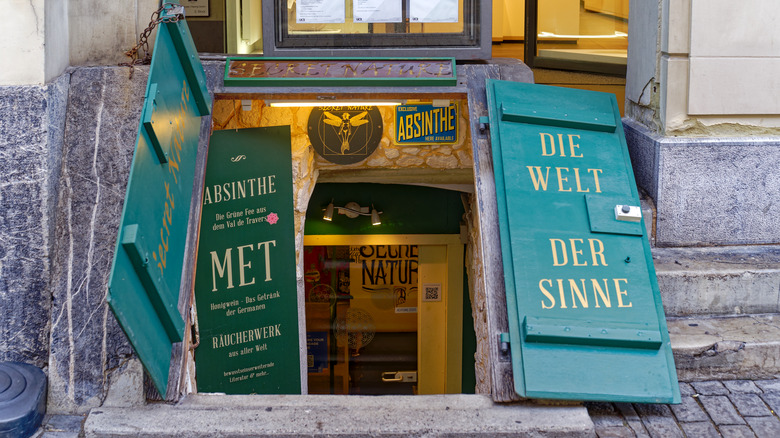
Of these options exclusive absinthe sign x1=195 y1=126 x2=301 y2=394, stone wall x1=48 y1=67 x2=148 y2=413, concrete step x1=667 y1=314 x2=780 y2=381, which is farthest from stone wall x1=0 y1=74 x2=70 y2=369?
concrete step x1=667 y1=314 x2=780 y2=381

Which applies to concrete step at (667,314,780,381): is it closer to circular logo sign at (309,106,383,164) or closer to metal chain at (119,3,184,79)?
circular logo sign at (309,106,383,164)

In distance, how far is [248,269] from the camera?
5.75m

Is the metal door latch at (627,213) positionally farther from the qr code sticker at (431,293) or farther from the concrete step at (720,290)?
the qr code sticker at (431,293)

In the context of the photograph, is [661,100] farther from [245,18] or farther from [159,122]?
[245,18]

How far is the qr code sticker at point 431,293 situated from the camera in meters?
9.51

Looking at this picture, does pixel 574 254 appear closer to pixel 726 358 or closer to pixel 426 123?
pixel 726 358

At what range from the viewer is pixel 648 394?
13.0ft

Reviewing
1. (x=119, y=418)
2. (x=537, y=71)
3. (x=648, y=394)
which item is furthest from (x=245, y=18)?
(x=648, y=394)

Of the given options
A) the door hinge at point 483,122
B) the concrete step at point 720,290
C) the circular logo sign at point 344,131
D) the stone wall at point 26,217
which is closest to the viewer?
the stone wall at point 26,217

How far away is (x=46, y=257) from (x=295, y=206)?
2.46 meters

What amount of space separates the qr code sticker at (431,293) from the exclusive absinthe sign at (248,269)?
12.4 feet

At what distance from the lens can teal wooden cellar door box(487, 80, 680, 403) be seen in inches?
159

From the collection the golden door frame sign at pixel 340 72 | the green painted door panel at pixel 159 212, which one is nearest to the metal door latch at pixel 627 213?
the golden door frame sign at pixel 340 72

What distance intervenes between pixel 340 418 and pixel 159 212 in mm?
→ 1332
